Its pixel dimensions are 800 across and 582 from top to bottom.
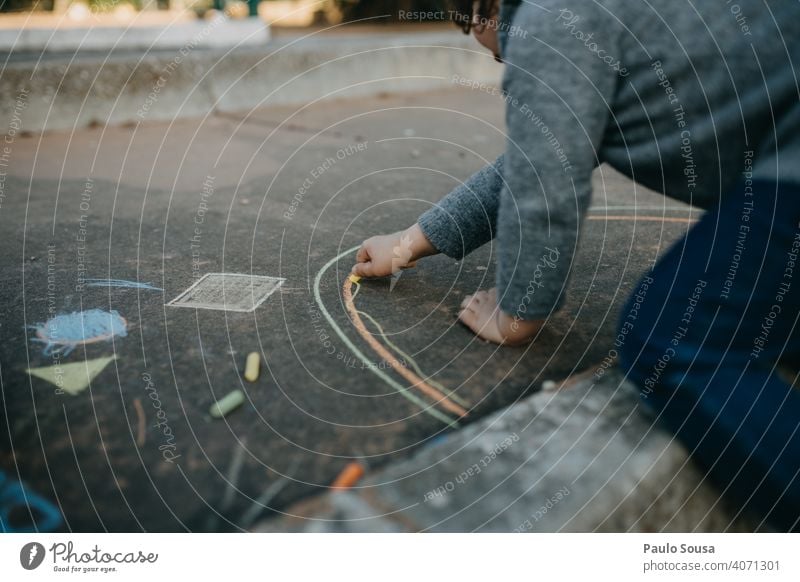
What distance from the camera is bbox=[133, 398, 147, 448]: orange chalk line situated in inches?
38.3

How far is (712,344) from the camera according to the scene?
3.34 ft

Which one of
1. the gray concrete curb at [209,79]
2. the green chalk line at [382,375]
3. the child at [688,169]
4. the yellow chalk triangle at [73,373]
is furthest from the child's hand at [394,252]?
the gray concrete curb at [209,79]

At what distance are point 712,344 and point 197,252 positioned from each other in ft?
3.83

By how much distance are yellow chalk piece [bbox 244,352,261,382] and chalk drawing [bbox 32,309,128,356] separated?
26cm

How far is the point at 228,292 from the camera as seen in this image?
1.44m

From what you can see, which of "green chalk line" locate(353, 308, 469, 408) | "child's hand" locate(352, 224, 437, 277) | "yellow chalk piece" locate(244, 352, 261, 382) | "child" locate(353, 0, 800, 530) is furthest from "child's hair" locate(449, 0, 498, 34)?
"yellow chalk piece" locate(244, 352, 261, 382)

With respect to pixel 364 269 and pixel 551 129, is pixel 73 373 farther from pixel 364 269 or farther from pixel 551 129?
pixel 551 129

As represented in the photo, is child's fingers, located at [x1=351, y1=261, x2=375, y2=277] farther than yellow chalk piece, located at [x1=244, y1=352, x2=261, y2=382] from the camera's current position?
Yes

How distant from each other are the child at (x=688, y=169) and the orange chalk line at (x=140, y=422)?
610 millimetres

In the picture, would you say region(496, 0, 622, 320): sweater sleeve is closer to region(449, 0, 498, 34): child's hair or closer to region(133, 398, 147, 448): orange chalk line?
region(449, 0, 498, 34): child's hair

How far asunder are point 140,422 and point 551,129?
0.75 metres

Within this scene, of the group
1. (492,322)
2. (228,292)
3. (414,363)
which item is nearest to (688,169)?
(492,322)

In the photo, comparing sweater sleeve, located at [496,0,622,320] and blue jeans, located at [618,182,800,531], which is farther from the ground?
sweater sleeve, located at [496,0,622,320]
